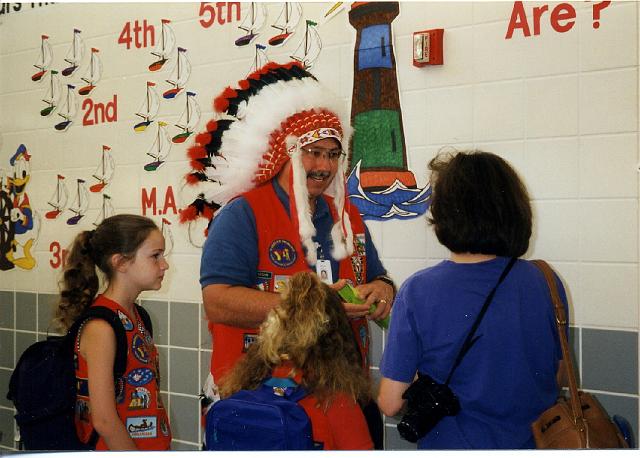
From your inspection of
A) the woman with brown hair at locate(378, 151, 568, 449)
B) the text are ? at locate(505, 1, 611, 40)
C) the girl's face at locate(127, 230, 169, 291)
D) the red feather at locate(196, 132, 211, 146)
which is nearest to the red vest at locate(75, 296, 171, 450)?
the girl's face at locate(127, 230, 169, 291)

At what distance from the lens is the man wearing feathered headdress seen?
1987 millimetres

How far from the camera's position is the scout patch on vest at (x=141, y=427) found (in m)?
2.02

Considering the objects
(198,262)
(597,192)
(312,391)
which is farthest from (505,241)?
(198,262)

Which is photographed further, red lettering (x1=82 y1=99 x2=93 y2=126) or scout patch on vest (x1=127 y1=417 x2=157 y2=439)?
red lettering (x1=82 y1=99 x2=93 y2=126)

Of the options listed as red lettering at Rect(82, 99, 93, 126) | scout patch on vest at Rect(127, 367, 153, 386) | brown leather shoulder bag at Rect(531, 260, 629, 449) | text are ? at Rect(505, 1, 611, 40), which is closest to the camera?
brown leather shoulder bag at Rect(531, 260, 629, 449)

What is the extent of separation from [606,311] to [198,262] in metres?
1.22

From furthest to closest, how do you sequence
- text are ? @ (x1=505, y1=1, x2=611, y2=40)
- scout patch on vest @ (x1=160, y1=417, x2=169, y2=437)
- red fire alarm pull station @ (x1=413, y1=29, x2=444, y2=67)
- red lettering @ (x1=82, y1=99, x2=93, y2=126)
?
red lettering @ (x1=82, y1=99, x2=93, y2=126) < scout patch on vest @ (x1=160, y1=417, x2=169, y2=437) < red fire alarm pull station @ (x1=413, y1=29, x2=444, y2=67) < text are ? @ (x1=505, y1=1, x2=611, y2=40)

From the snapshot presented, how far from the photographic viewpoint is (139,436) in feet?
6.68

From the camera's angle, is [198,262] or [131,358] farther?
[198,262]

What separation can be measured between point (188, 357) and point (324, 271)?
57cm

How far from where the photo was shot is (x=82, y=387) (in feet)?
6.46

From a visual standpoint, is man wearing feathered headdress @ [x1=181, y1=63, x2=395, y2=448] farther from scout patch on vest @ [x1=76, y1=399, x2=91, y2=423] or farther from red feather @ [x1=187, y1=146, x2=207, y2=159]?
scout patch on vest @ [x1=76, y1=399, x2=91, y2=423]

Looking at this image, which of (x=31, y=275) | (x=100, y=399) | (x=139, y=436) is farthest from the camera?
(x=31, y=275)

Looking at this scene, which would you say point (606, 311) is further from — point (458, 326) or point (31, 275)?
point (31, 275)
